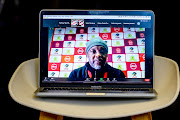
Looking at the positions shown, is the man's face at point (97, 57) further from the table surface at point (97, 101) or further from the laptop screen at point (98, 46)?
the table surface at point (97, 101)

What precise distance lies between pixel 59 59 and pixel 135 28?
312 mm

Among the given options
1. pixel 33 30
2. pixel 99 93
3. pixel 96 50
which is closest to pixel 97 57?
pixel 96 50

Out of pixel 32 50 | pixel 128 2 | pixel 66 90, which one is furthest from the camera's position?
pixel 32 50

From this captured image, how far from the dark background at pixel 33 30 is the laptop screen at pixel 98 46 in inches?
17.9

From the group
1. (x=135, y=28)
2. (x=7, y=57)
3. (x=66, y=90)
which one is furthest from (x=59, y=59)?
(x=7, y=57)

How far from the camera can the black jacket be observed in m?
0.93

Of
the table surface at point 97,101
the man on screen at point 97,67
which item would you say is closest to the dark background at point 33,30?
the table surface at point 97,101

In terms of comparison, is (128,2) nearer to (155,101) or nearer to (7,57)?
(155,101)

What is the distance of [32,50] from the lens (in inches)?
59.7

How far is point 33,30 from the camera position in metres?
1.49

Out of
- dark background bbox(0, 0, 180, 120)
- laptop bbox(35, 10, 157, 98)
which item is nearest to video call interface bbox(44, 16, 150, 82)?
laptop bbox(35, 10, 157, 98)

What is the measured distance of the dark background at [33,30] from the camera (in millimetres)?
1354

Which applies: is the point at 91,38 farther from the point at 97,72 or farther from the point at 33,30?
the point at 33,30

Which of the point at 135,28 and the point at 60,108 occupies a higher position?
the point at 135,28
